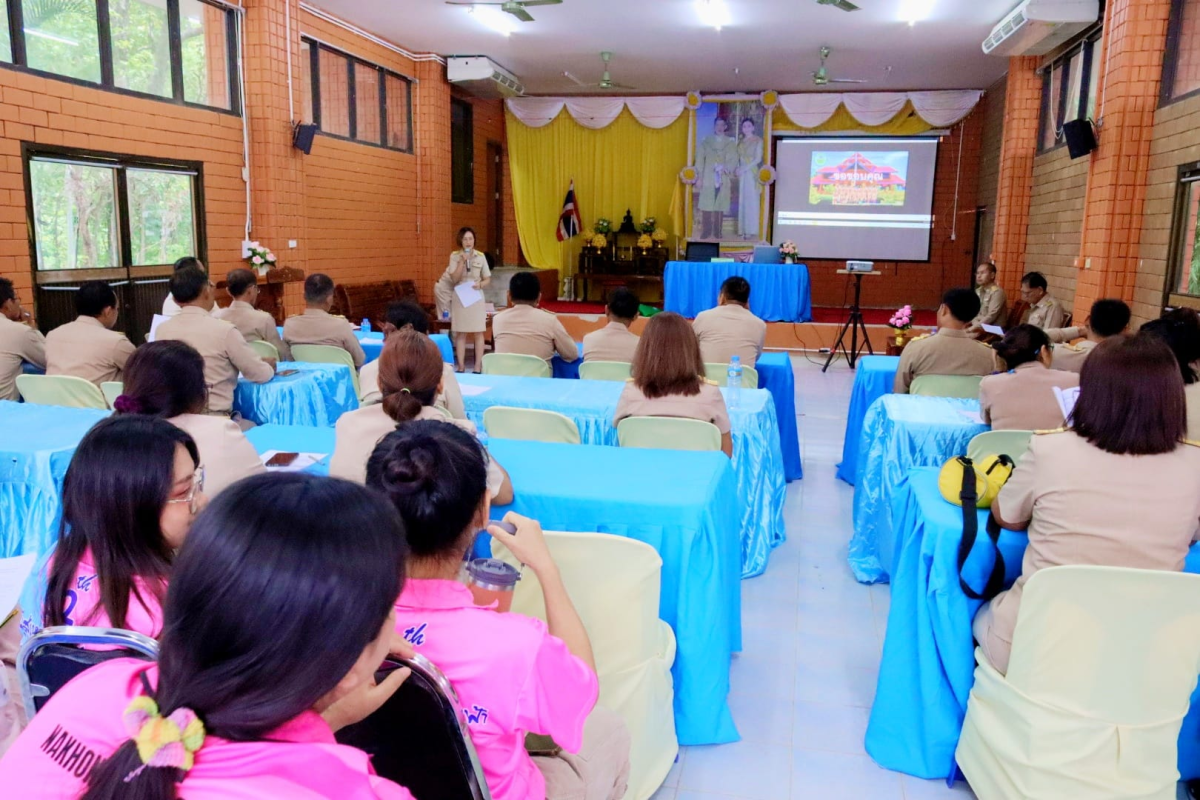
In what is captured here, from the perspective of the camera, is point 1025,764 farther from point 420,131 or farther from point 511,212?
point 511,212

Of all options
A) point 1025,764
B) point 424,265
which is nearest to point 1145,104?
point 1025,764

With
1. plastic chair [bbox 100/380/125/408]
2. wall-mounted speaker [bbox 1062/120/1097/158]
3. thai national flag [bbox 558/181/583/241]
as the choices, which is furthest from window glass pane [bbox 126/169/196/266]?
wall-mounted speaker [bbox 1062/120/1097/158]

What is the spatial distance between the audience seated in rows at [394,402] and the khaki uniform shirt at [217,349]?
187 cm

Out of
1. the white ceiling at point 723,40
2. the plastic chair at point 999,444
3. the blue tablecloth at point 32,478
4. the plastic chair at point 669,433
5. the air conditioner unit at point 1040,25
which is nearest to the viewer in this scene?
the blue tablecloth at point 32,478

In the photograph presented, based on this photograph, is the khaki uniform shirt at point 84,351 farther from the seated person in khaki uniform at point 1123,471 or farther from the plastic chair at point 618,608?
the seated person in khaki uniform at point 1123,471

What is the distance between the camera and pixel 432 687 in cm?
103

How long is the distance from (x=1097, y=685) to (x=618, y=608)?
1.02 metres

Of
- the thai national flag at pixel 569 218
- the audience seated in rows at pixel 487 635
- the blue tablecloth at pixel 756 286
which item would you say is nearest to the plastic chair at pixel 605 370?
the audience seated in rows at pixel 487 635

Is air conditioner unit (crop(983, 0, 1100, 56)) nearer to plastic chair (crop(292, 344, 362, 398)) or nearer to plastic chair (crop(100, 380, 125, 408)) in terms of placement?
plastic chair (crop(292, 344, 362, 398))

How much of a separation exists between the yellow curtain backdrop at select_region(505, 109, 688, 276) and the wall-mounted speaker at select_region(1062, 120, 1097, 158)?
20.5 ft

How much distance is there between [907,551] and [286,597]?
1808mm

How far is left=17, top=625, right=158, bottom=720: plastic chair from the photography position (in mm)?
1103

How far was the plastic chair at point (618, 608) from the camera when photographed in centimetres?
176

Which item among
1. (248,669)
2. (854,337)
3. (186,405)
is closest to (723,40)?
(854,337)
